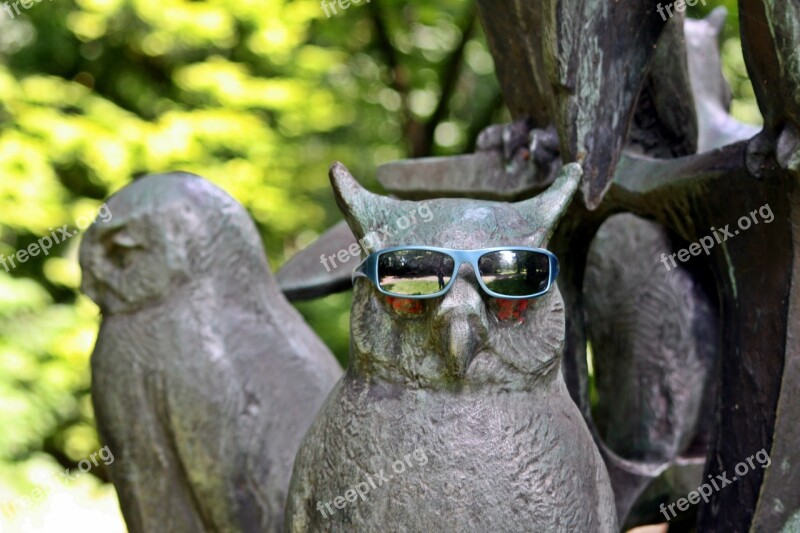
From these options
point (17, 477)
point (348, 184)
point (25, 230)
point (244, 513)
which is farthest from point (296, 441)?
point (25, 230)

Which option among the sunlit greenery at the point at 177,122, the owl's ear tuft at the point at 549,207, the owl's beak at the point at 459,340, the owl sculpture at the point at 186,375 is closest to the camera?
the owl's beak at the point at 459,340

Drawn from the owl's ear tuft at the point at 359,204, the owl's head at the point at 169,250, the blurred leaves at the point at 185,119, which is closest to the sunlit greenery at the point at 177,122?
the blurred leaves at the point at 185,119

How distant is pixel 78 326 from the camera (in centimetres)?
411

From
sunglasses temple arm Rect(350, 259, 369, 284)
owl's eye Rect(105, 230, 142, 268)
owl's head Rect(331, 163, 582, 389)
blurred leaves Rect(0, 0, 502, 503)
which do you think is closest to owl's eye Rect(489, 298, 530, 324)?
owl's head Rect(331, 163, 582, 389)

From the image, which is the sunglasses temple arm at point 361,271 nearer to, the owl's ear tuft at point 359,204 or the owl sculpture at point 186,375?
the owl's ear tuft at point 359,204

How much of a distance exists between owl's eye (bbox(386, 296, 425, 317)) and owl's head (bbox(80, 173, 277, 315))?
24.8 inches

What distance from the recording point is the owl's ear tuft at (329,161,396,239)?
1.31 metres

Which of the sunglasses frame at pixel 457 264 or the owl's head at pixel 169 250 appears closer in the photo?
the sunglasses frame at pixel 457 264

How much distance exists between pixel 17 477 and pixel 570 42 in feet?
9.99

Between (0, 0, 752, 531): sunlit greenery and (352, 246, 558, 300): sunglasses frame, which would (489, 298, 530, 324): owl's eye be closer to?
(352, 246, 558, 300): sunglasses frame

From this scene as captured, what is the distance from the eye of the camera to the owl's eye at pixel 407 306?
123 cm

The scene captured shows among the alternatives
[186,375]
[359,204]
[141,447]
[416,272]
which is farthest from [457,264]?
[141,447]

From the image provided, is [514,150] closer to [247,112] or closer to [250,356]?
[250,356]

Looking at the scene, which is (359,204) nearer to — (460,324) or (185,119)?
(460,324)
